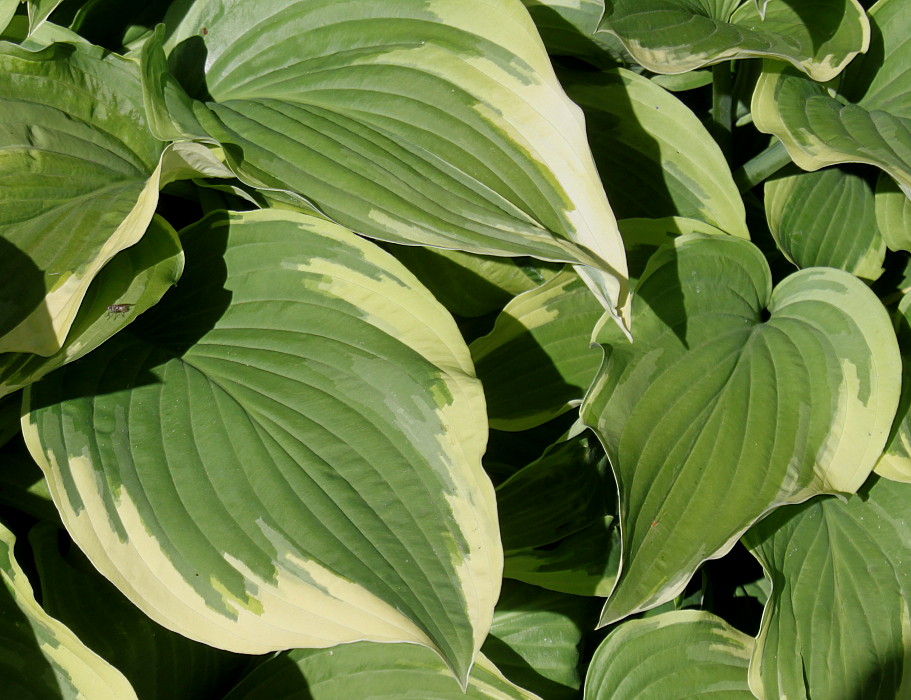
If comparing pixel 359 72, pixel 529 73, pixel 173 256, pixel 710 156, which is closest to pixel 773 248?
pixel 710 156

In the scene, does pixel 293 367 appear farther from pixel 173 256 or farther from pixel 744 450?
pixel 744 450

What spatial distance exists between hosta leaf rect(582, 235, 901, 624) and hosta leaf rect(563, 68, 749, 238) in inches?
3.8

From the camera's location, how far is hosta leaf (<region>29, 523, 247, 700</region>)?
0.92 metres

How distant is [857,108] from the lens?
1021 millimetres

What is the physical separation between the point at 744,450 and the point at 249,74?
67cm

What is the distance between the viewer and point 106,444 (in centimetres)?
78

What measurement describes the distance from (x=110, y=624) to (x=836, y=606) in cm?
85

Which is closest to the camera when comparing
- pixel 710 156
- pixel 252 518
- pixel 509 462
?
pixel 252 518

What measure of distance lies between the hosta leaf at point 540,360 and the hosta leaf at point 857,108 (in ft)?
0.96

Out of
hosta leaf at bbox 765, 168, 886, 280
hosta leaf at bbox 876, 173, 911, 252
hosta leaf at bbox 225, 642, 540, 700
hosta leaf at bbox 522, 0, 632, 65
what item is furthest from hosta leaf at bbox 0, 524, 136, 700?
hosta leaf at bbox 876, 173, 911, 252

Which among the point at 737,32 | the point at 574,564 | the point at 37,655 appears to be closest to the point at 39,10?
the point at 37,655

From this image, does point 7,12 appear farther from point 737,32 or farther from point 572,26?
point 737,32

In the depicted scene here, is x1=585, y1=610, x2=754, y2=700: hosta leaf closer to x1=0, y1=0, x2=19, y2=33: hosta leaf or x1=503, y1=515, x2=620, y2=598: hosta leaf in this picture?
x1=503, y1=515, x2=620, y2=598: hosta leaf

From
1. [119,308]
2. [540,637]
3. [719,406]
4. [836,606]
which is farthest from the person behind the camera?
[540,637]
